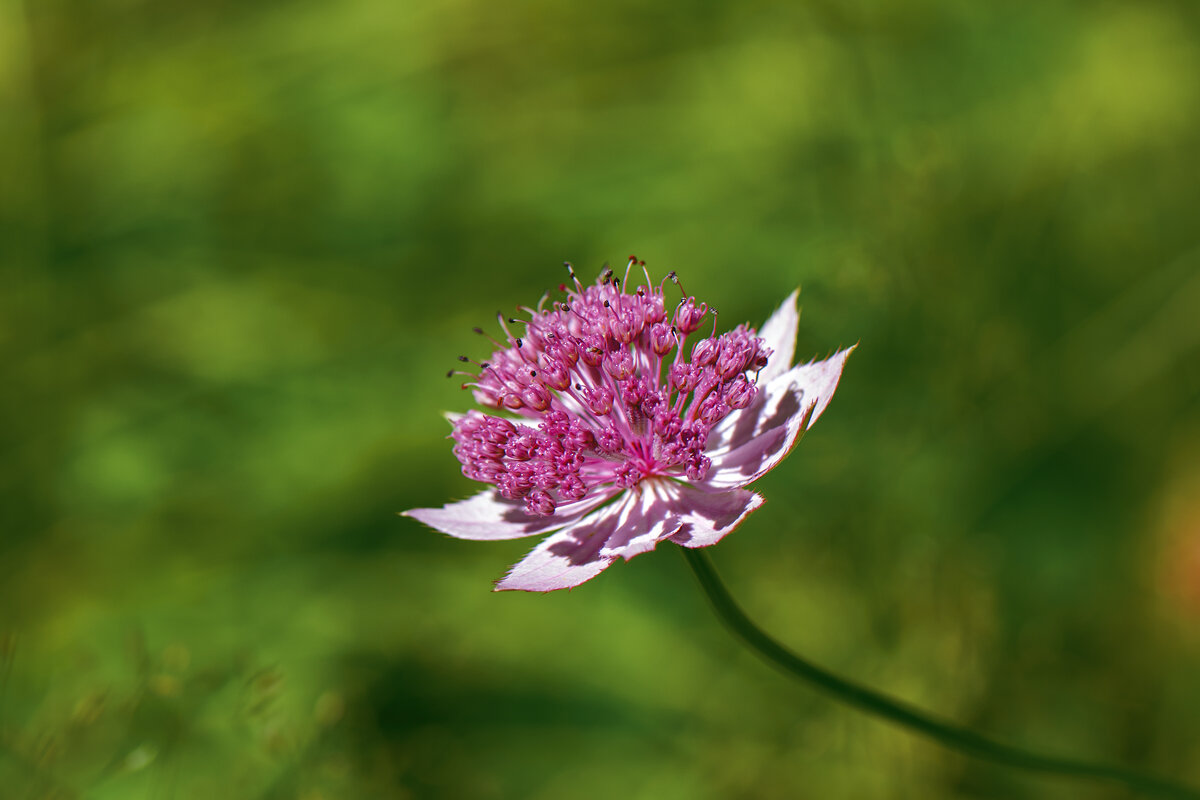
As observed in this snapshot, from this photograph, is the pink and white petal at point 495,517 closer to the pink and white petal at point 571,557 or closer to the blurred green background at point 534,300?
the pink and white petal at point 571,557

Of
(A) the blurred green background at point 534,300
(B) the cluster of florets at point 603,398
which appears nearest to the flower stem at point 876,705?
(B) the cluster of florets at point 603,398

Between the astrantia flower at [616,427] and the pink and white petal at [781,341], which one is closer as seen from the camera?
the astrantia flower at [616,427]

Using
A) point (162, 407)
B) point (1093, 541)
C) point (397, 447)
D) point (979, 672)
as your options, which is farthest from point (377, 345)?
point (1093, 541)

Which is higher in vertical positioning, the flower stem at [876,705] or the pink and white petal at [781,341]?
the pink and white petal at [781,341]

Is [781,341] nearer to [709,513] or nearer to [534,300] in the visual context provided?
[709,513]

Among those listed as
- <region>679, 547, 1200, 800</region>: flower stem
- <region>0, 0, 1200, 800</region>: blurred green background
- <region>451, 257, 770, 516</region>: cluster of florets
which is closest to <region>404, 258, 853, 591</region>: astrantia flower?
<region>451, 257, 770, 516</region>: cluster of florets

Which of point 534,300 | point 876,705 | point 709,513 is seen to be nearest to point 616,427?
point 709,513

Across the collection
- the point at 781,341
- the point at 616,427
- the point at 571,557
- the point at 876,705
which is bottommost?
the point at 876,705
